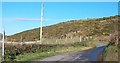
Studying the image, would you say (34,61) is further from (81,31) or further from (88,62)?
(81,31)

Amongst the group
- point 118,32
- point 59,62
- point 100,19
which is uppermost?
point 100,19

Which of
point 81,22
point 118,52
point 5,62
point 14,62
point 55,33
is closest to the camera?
point 118,52

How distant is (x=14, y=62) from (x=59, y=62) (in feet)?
8.44

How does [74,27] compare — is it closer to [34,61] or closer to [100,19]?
[100,19]

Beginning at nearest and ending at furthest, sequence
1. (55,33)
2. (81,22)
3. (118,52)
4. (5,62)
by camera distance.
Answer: (118,52) → (5,62) → (55,33) → (81,22)

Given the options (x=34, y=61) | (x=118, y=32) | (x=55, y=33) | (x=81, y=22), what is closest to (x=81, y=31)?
(x=55, y=33)

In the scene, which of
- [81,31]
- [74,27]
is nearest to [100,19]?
[74,27]

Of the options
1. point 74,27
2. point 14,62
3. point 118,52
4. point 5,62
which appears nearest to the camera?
point 118,52

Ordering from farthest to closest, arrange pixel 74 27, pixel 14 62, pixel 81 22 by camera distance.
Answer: pixel 81 22 → pixel 74 27 → pixel 14 62

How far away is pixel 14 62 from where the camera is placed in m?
19.0

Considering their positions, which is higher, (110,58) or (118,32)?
(118,32)

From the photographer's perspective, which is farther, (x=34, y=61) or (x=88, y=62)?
(x=34, y=61)

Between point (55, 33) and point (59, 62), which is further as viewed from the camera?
point (55, 33)

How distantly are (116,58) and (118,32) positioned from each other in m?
1.17
